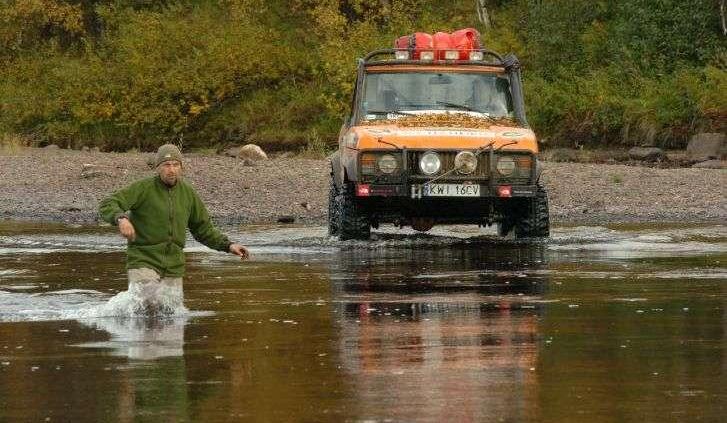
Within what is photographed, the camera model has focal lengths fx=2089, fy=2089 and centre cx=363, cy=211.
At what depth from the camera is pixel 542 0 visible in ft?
185

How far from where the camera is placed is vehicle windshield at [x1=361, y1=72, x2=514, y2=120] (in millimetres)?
22578

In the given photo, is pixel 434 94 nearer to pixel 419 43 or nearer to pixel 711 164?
pixel 419 43

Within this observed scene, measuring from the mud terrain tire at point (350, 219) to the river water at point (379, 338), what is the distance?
1.38 metres

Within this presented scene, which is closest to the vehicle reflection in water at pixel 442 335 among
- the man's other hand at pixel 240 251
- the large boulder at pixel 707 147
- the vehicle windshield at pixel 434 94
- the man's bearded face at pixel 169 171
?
the man's other hand at pixel 240 251

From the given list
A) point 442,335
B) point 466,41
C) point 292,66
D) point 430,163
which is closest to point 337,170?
point 466,41

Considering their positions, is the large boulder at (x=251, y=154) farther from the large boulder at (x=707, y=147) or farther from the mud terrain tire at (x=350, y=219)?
the mud terrain tire at (x=350, y=219)

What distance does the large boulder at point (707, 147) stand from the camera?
46531 mm

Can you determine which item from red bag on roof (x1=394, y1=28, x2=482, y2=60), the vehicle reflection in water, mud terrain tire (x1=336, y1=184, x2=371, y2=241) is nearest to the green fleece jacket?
the vehicle reflection in water

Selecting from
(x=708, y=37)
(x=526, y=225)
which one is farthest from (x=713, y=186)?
(x=708, y=37)

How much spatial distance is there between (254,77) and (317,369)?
161 feet

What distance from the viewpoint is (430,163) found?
2144 centimetres

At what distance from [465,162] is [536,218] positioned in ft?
4.25

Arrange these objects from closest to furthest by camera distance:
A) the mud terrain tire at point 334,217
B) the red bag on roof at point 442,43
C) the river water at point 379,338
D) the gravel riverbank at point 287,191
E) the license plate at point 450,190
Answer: the river water at point 379,338
the license plate at point 450,190
the mud terrain tire at point 334,217
the red bag on roof at point 442,43
the gravel riverbank at point 287,191

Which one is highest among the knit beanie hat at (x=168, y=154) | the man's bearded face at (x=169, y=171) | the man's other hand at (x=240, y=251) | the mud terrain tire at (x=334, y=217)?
the knit beanie hat at (x=168, y=154)
